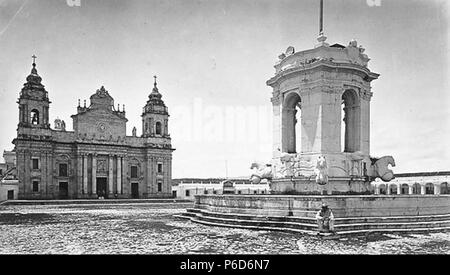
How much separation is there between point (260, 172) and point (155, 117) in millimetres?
37545

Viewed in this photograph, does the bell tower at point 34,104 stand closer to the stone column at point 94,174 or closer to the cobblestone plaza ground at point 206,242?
the stone column at point 94,174

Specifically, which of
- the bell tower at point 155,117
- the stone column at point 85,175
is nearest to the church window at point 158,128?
the bell tower at point 155,117

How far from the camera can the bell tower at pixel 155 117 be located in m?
54.8

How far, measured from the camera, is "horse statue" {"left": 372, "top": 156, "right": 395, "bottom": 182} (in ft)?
62.1

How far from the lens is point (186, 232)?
13.8 m

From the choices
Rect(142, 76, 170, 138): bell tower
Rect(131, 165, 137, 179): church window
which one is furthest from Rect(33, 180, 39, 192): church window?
Rect(142, 76, 170, 138): bell tower

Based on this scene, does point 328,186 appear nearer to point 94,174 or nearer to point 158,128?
point 94,174

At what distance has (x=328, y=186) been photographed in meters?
17.3

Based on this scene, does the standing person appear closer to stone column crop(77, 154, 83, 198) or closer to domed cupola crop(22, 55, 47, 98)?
stone column crop(77, 154, 83, 198)

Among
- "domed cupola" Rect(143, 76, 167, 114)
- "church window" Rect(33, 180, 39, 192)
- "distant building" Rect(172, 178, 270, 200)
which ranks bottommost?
"distant building" Rect(172, 178, 270, 200)

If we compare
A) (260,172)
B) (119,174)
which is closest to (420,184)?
(260,172)

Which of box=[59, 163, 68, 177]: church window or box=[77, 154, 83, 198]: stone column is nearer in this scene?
box=[77, 154, 83, 198]: stone column
